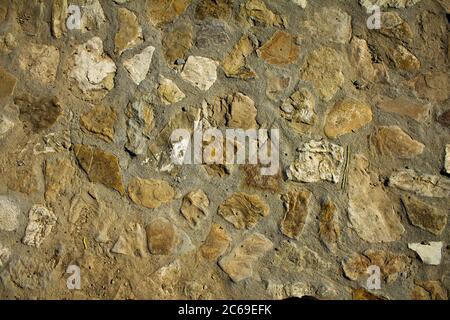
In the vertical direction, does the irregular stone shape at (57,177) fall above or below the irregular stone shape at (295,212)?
below

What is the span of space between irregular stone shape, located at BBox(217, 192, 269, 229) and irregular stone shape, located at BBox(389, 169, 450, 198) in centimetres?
48

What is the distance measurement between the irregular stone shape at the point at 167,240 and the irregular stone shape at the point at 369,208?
0.62 meters

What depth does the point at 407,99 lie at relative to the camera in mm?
1750

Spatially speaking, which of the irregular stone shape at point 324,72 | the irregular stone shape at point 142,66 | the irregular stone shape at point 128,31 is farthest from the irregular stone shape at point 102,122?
the irregular stone shape at point 324,72

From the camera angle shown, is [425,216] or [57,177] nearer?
[425,216]

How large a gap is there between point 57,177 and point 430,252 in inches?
55.5

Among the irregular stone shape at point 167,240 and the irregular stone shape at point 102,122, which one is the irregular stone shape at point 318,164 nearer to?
the irregular stone shape at point 167,240

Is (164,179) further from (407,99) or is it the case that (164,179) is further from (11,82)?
(407,99)

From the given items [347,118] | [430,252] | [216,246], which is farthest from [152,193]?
[430,252]

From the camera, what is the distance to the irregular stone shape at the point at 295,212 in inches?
68.8

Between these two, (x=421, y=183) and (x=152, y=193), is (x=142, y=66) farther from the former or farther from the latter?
(x=421, y=183)

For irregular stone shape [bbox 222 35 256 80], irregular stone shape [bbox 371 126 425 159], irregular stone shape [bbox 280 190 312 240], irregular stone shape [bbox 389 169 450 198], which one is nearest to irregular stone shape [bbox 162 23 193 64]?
irregular stone shape [bbox 222 35 256 80]

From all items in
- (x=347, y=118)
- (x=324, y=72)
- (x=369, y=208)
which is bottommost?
(x=369, y=208)

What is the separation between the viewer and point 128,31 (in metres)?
1.83
